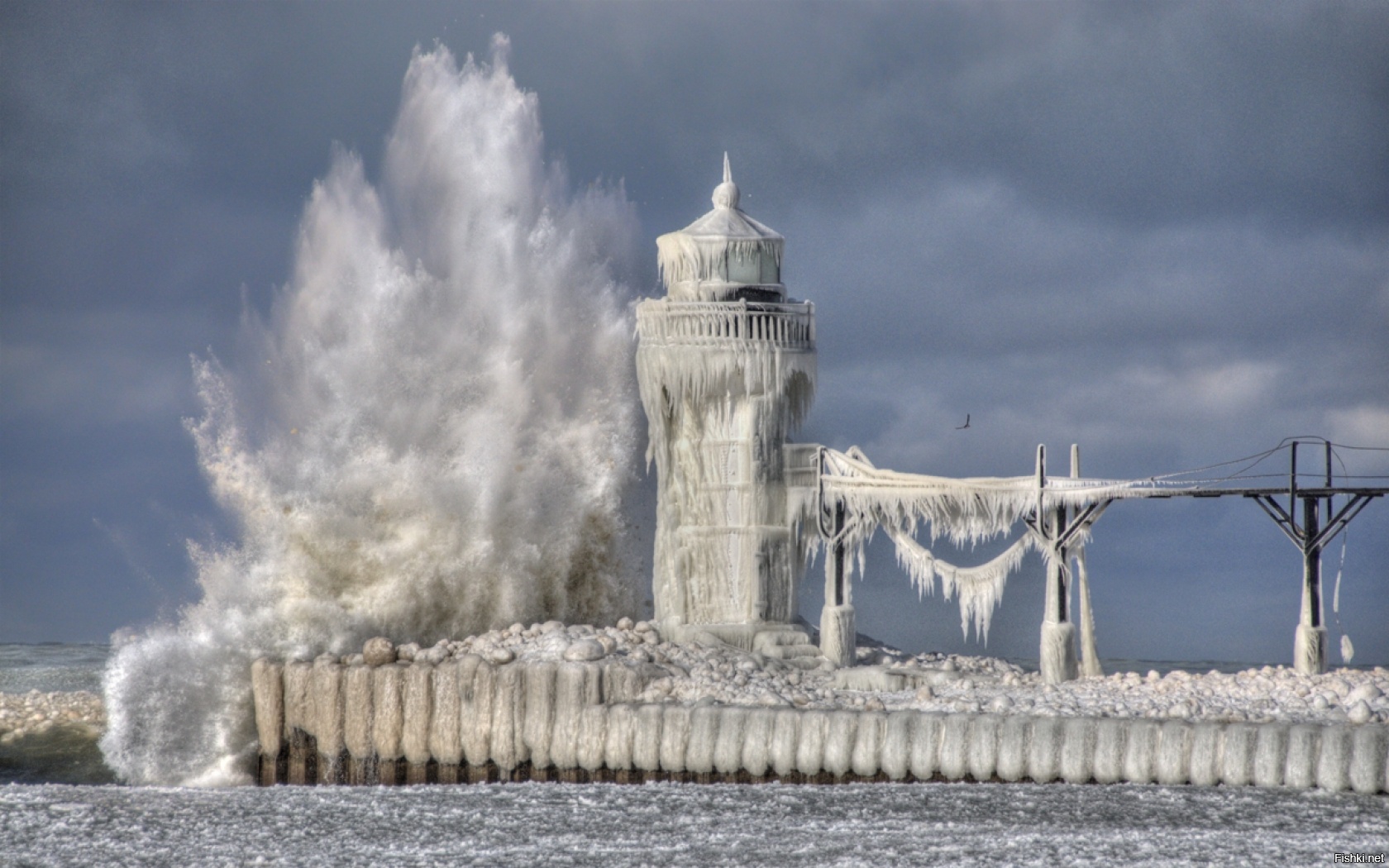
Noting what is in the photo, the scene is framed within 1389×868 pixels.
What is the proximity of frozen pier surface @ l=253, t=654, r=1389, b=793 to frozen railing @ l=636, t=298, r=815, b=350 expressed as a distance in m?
5.29

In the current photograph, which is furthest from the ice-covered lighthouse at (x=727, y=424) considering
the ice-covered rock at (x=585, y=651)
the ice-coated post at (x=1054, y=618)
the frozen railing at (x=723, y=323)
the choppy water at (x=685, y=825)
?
the choppy water at (x=685, y=825)

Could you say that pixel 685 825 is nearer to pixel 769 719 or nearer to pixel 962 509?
pixel 769 719

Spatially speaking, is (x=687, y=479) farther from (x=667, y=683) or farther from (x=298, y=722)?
(x=298, y=722)

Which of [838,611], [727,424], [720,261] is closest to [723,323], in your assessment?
[720,261]

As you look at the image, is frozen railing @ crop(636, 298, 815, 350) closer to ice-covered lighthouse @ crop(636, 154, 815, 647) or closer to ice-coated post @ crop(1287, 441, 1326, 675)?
ice-covered lighthouse @ crop(636, 154, 815, 647)

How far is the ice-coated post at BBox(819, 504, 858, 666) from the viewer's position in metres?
23.1

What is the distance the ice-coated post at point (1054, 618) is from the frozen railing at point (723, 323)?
4.21 meters

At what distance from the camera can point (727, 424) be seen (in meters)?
23.1

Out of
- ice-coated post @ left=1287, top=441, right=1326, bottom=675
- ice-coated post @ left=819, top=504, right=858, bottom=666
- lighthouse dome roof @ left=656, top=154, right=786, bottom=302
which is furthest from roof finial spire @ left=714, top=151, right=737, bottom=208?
ice-coated post @ left=1287, top=441, right=1326, bottom=675

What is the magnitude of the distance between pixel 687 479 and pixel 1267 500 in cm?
830

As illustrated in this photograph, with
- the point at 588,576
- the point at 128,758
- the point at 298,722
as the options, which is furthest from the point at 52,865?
the point at 588,576

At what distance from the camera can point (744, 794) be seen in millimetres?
17484

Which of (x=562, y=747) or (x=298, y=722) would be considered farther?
(x=298, y=722)

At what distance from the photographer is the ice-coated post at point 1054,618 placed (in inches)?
849
